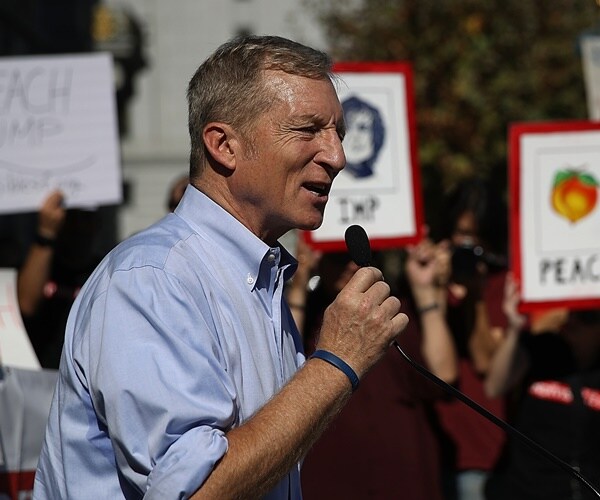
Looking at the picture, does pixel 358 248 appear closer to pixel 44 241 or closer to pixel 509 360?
pixel 509 360

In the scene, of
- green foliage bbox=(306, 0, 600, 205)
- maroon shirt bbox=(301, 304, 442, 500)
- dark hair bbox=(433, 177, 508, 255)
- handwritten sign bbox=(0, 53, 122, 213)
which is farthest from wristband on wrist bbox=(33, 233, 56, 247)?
green foliage bbox=(306, 0, 600, 205)

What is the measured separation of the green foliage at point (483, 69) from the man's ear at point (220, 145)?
1197 centimetres

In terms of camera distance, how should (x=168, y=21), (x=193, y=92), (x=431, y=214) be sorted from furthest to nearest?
(x=168, y=21), (x=431, y=214), (x=193, y=92)

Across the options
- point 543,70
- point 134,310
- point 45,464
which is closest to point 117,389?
point 134,310

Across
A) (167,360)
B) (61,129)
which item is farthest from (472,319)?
(167,360)

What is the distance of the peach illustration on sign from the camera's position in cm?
529

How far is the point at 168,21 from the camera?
122ft

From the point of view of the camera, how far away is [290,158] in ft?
7.82

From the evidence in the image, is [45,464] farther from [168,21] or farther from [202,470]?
[168,21]

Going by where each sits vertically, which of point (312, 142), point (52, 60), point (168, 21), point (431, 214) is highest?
point (168, 21)

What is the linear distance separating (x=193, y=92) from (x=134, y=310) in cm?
59

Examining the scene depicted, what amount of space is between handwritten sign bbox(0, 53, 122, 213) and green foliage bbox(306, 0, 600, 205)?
920 centimetres

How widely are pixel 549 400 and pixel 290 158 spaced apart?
2.78m

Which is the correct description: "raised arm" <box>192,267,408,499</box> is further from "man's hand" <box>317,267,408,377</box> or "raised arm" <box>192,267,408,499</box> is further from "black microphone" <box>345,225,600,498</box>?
"black microphone" <box>345,225,600,498</box>
